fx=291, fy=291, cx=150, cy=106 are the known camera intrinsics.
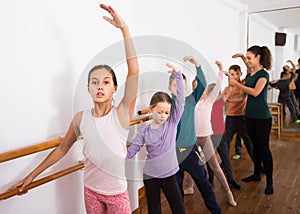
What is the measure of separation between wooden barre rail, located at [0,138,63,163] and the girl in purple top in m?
0.40

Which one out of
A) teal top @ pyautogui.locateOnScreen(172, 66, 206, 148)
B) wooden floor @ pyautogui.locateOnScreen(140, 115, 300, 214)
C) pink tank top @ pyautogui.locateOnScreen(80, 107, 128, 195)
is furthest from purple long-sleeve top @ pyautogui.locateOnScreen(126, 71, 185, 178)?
wooden floor @ pyautogui.locateOnScreen(140, 115, 300, 214)

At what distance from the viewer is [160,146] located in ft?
5.00

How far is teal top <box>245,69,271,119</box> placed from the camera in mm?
2287

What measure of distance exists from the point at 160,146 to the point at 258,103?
116cm

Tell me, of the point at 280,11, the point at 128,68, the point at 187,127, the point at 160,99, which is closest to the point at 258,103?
the point at 187,127

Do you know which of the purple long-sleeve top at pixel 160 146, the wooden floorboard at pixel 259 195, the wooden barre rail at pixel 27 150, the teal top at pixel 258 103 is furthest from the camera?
the teal top at pixel 258 103

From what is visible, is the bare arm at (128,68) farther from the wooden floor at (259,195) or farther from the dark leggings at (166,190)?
the wooden floor at (259,195)

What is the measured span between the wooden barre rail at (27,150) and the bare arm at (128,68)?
1.05 ft

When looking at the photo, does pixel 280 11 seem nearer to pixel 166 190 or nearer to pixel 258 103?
pixel 258 103

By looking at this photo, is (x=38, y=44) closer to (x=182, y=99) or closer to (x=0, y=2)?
(x=0, y=2)

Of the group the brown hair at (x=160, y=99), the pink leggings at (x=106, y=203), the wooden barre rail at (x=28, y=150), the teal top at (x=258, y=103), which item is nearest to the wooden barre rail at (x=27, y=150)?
the wooden barre rail at (x=28, y=150)

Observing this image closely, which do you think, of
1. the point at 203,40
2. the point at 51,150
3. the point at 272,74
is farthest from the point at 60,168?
the point at 272,74

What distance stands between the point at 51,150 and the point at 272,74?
3509 mm

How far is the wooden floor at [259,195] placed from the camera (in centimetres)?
213
